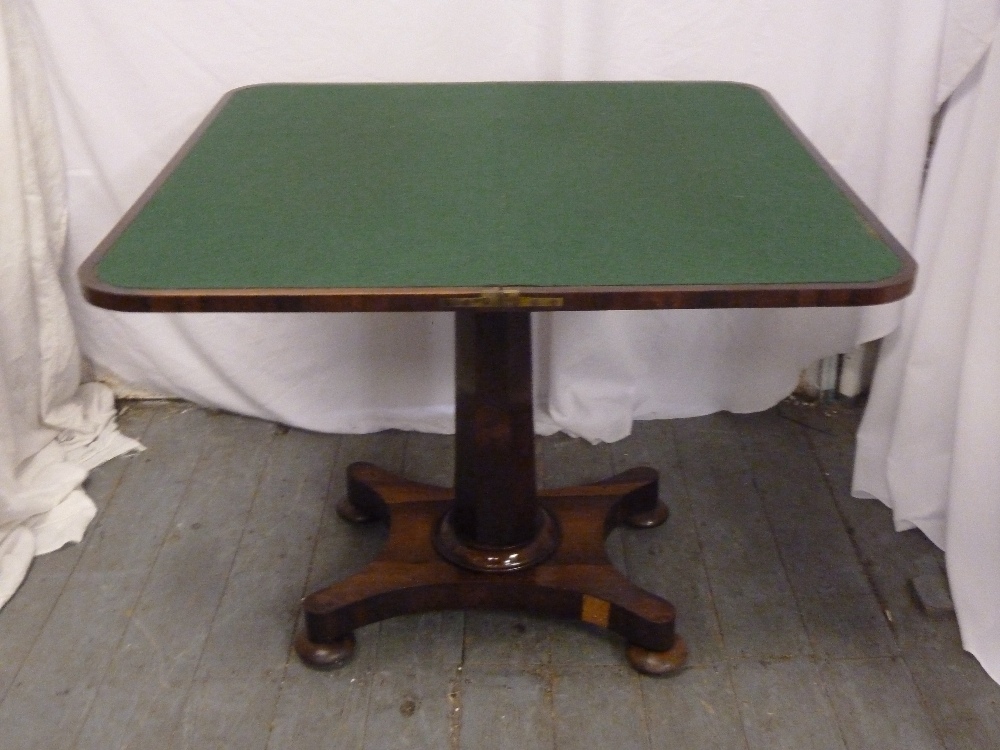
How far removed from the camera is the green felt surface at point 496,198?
1036mm

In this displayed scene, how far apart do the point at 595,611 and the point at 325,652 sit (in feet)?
1.43

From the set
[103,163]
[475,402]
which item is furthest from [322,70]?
[475,402]

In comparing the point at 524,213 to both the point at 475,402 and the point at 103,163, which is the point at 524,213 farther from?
the point at 103,163

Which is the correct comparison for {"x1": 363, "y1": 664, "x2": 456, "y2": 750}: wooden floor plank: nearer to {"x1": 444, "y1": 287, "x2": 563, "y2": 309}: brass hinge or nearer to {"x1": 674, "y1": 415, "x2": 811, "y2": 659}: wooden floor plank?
{"x1": 674, "y1": 415, "x2": 811, "y2": 659}: wooden floor plank

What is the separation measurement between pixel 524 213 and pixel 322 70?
0.82 m

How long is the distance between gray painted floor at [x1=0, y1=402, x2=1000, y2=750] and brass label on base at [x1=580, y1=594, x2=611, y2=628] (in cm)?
7

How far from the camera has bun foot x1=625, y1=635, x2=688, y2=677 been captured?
1.51 metres

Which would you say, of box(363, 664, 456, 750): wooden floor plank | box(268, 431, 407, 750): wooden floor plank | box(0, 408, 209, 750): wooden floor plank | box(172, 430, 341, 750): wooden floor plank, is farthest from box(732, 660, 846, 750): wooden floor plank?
box(0, 408, 209, 750): wooden floor plank

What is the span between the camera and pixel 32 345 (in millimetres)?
1872

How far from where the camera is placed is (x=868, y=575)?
1.72m

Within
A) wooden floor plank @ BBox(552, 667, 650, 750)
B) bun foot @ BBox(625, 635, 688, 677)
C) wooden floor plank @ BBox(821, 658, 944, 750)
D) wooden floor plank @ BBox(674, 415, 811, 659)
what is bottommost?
wooden floor plank @ BBox(674, 415, 811, 659)

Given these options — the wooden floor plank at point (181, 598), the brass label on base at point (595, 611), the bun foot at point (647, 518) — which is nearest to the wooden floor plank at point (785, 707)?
the brass label on base at point (595, 611)

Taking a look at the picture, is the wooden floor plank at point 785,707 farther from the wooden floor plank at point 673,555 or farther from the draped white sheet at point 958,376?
the draped white sheet at point 958,376

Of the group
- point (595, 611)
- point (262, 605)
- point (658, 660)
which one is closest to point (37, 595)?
point (262, 605)
